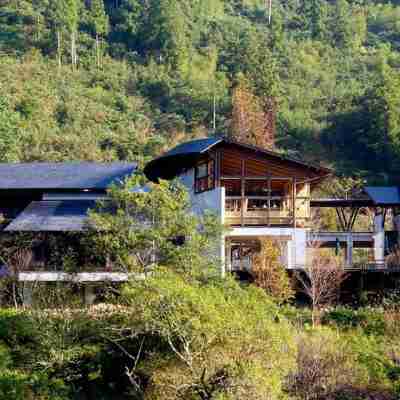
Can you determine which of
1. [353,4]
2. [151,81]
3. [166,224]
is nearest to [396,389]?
[166,224]

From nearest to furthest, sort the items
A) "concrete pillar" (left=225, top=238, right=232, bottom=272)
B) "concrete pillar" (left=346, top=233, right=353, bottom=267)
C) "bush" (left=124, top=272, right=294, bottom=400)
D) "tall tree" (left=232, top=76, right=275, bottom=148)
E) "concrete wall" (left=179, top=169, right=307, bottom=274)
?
"bush" (left=124, top=272, right=294, bottom=400)
"concrete pillar" (left=225, top=238, right=232, bottom=272)
"concrete wall" (left=179, top=169, right=307, bottom=274)
"concrete pillar" (left=346, top=233, right=353, bottom=267)
"tall tree" (left=232, top=76, right=275, bottom=148)

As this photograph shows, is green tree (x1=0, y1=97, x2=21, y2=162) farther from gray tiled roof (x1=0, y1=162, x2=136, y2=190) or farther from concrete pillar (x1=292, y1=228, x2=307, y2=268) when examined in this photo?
concrete pillar (x1=292, y1=228, x2=307, y2=268)

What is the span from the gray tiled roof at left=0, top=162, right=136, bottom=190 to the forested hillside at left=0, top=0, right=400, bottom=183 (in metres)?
9.60

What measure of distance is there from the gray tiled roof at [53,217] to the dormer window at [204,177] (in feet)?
11.6

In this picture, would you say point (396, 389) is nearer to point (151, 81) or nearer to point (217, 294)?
point (217, 294)

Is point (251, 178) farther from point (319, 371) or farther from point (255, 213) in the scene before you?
point (319, 371)

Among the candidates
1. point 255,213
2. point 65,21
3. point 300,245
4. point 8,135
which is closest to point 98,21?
point 65,21

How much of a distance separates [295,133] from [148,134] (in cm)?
938

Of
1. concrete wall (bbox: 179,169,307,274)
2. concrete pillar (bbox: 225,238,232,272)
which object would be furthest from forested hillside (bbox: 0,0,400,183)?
concrete pillar (bbox: 225,238,232,272)

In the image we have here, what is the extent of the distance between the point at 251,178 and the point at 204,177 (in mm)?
1622

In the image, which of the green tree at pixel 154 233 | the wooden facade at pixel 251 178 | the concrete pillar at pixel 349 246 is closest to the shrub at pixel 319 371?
the green tree at pixel 154 233

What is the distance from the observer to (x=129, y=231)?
17188 mm

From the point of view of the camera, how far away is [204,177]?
75.0ft

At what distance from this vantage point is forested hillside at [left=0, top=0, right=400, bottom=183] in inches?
1601
